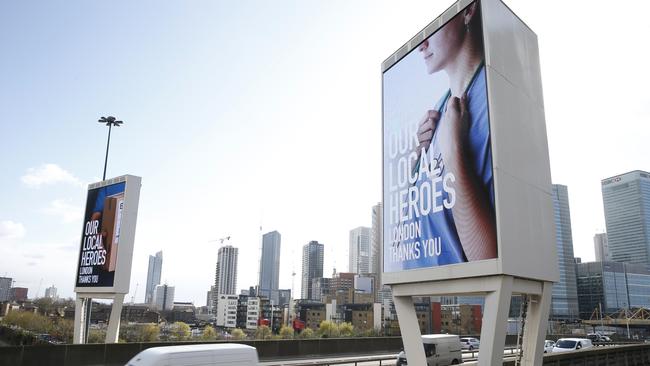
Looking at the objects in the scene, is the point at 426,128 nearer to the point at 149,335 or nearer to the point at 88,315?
the point at 88,315

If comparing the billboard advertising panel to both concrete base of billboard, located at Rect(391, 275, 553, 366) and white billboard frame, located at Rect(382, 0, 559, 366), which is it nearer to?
white billboard frame, located at Rect(382, 0, 559, 366)

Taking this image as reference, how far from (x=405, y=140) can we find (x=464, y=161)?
9.20ft

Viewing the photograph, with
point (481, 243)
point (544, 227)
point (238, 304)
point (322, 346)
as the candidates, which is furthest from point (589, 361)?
point (238, 304)

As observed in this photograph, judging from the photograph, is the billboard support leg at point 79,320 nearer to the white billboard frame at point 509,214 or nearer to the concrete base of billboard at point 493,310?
the white billboard frame at point 509,214

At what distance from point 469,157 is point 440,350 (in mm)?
16823

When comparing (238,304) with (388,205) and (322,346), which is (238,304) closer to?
(322,346)

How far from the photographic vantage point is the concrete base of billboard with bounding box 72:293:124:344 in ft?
88.7

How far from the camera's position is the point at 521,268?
1377 cm

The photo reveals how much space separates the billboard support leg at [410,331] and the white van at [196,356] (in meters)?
Result: 4.63

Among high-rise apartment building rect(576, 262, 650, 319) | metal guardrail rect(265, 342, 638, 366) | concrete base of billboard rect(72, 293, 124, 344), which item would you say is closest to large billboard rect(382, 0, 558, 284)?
metal guardrail rect(265, 342, 638, 366)

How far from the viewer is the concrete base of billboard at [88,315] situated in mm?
27047

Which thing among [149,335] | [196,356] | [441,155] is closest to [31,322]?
[149,335]

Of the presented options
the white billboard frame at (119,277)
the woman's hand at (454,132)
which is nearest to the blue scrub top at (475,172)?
the woman's hand at (454,132)

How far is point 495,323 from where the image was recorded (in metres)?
13.0
